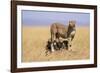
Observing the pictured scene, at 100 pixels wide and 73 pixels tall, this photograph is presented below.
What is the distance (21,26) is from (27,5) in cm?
18

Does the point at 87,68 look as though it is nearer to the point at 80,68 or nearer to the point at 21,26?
the point at 80,68

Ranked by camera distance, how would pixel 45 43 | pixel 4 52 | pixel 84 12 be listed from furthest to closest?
pixel 84 12 < pixel 45 43 < pixel 4 52

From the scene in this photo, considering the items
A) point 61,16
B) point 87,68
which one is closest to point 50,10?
point 61,16

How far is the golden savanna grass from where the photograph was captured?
175 centimetres

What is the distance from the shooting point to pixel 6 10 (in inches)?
67.0

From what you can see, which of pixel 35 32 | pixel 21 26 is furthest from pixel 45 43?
pixel 21 26

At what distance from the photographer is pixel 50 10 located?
71.7 inches

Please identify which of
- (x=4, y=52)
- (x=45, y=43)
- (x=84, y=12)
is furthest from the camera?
(x=84, y=12)

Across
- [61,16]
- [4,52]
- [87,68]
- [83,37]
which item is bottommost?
[87,68]

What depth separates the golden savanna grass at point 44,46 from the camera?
175cm

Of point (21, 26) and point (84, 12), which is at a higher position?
point (84, 12)

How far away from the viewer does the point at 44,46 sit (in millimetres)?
1816

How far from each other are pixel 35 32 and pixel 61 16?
0.28m

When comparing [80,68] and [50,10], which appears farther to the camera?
[80,68]
